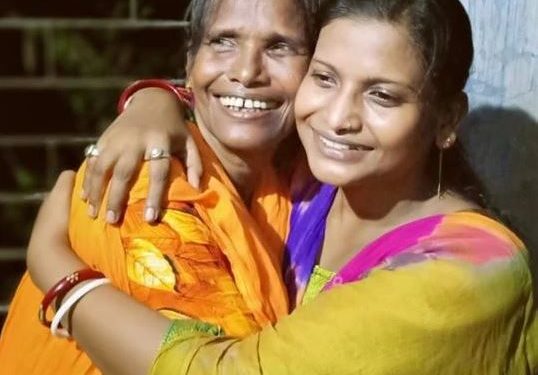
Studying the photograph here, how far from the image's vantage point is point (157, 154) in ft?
7.46

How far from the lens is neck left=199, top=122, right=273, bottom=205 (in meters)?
2.51

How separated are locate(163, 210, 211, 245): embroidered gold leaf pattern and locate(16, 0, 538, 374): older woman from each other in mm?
144

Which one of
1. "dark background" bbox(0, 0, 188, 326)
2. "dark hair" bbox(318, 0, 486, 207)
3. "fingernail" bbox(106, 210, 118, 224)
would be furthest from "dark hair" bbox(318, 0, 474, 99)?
"dark background" bbox(0, 0, 188, 326)

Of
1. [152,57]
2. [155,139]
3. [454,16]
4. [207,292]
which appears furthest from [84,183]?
[152,57]

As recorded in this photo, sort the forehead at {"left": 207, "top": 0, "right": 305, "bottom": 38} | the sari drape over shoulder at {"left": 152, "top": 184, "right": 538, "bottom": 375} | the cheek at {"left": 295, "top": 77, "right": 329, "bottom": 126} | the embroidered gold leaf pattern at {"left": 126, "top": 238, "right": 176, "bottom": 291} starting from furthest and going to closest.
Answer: the forehead at {"left": 207, "top": 0, "right": 305, "bottom": 38}
the cheek at {"left": 295, "top": 77, "right": 329, "bottom": 126}
the embroidered gold leaf pattern at {"left": 126, "top": 238, "right": 176, "bottom": 291}
the sari drape over shoulder at {"left": 152, "top": 184, "right": 538, "bottom": 375}

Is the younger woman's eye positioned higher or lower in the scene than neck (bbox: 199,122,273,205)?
higher

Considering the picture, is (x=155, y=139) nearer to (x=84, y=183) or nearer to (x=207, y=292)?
(x=84, y=183)

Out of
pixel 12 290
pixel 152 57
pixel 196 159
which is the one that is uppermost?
pixel 196 159

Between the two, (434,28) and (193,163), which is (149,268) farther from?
(434,28)

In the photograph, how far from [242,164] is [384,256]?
0.44m

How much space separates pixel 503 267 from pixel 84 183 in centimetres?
70

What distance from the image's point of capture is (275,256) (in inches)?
95.5

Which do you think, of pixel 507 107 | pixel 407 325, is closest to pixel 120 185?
pixel 407 325

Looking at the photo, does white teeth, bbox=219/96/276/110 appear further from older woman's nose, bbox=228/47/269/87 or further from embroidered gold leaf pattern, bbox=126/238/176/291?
embroidered gold leaf pattern, bbox=126/238/176/291
